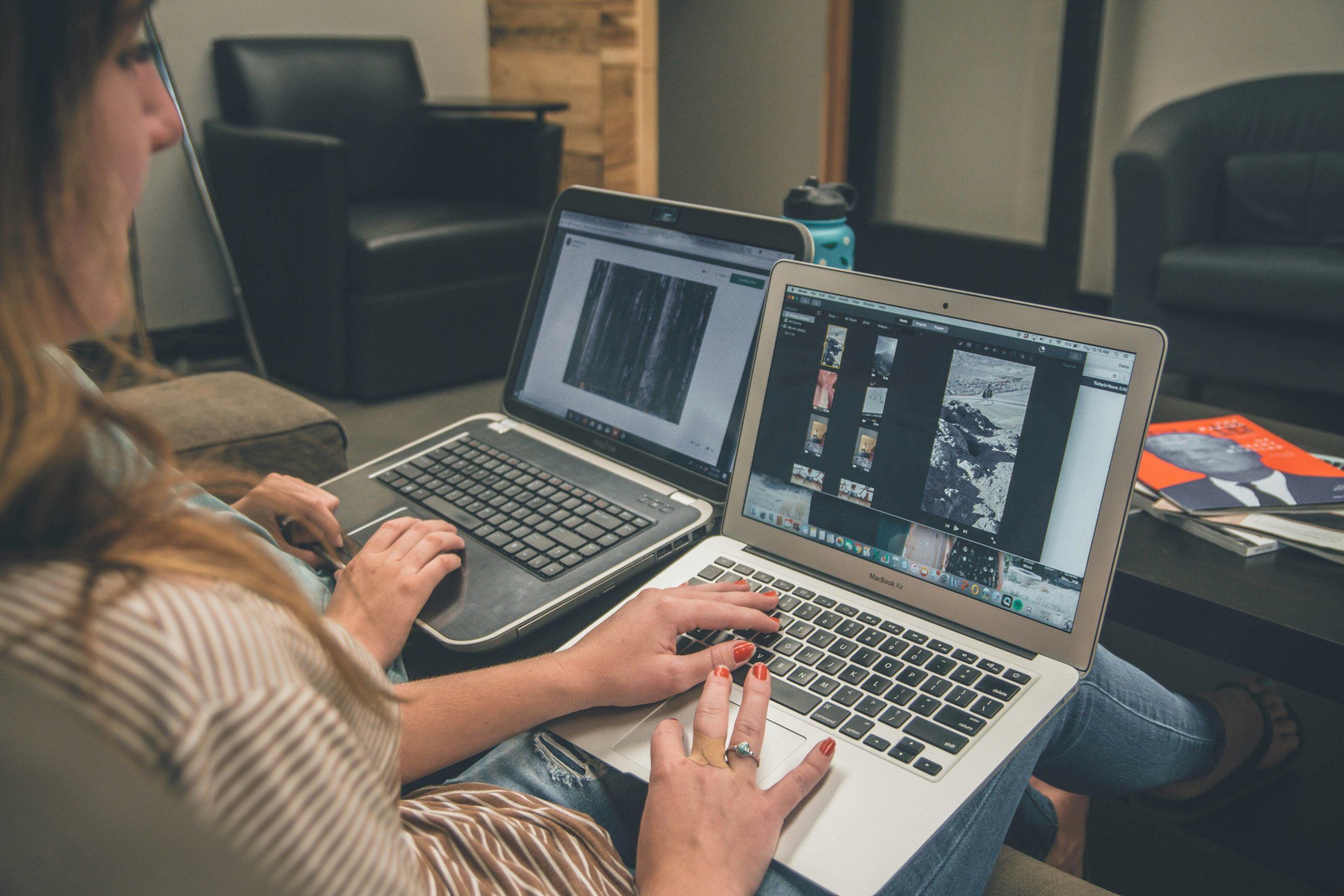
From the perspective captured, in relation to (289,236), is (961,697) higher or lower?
lower

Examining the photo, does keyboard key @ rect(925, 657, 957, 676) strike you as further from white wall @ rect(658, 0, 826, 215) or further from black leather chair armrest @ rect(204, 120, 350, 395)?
white wall @ rect(658, 0, 826, 215)

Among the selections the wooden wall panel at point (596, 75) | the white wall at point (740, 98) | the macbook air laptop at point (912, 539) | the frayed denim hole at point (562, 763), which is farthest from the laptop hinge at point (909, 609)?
the white wall at point (740, 98)

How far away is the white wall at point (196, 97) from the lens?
3047 mm

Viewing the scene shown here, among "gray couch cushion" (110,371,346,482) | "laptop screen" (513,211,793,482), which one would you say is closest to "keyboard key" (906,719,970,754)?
"laptop screen" (513,211,793,482)

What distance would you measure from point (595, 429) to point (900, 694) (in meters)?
0.48

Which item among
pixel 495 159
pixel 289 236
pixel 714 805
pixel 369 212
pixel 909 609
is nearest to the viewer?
pixel 714 805

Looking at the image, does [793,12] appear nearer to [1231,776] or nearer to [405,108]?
[405,108]

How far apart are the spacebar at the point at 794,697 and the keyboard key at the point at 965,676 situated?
0.33 ft

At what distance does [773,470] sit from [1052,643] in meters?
0.27

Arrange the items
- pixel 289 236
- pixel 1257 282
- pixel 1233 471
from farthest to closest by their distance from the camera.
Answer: pixel 289 236 → pixel 1257 282 → pixel 1233 471

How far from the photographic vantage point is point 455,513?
97 cm

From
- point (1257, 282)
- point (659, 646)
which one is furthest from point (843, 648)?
point (1257, 282)

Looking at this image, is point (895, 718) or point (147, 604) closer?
point (147, 604)

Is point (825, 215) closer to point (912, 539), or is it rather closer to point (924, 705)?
point (912, 539)
